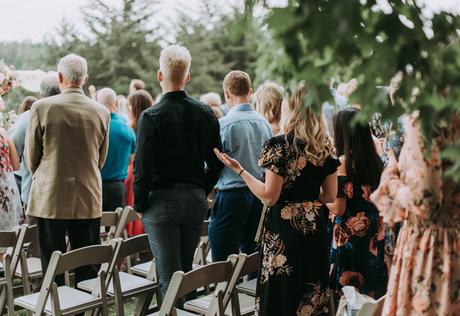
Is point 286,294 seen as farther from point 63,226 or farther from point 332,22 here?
point 332,22

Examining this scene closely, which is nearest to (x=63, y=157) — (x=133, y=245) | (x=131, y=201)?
(x=133, y=245)

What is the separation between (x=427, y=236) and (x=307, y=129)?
1092mm

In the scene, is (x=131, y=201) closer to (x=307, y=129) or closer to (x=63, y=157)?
(x=63, y=157)

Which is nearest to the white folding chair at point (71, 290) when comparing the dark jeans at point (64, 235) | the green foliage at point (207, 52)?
the dark jeans at point (64, 235)

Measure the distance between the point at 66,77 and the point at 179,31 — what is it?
841 inches

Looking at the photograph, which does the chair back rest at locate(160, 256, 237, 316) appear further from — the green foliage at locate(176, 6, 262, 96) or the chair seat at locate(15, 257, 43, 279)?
the green foliage at locate(176, 6, 262, 96)

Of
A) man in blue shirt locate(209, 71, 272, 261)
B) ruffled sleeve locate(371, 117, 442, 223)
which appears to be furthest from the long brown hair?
ruffled sleeve locate(371, 117, 442, 223)

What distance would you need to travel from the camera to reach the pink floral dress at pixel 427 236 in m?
2.49

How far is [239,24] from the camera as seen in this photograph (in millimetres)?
1766

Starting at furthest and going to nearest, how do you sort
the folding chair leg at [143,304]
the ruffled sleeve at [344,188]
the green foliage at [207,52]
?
the green foliage at [207,52]
the folding chair leg at [143,304]
the ruffled sleeve at [344,188]

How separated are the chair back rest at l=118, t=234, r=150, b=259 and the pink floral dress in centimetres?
184

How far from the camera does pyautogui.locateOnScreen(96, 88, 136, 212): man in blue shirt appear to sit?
6082 millimetres

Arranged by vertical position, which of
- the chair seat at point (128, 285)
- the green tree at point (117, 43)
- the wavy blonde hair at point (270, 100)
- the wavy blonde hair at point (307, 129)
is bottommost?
the chair seat at point (128, 285)

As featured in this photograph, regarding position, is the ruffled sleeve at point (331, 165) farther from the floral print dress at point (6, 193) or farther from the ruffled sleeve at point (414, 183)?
the floral print dress at point (6, 193)
